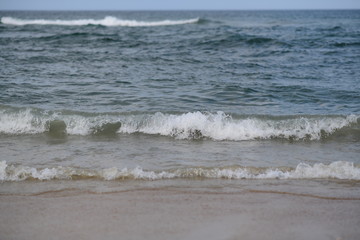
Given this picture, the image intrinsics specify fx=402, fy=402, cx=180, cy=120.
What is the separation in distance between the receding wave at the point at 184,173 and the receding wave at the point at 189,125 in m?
1.82

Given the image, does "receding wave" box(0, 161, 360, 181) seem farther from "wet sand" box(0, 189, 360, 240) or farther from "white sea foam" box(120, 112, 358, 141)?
"white sea foam" box(120, 112, 358, 141)

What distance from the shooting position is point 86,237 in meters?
3.64

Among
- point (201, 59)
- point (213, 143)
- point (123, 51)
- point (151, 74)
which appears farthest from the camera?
point (123, 51)

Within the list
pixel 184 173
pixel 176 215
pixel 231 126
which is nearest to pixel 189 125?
pixel 231 126

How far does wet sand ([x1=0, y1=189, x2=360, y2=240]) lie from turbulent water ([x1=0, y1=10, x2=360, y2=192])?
0.61 metres

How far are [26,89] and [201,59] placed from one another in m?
6.82

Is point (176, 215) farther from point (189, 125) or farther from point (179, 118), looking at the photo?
point (179, 118)

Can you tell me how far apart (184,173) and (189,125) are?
228 centimetres

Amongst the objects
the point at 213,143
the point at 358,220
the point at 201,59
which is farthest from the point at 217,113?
the point at 201,59

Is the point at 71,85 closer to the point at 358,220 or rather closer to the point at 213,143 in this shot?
the point at 213,143

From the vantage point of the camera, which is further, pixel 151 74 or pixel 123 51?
pixel 123 51

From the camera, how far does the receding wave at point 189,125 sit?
7254 mm

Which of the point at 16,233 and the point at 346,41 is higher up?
the point at 346,41

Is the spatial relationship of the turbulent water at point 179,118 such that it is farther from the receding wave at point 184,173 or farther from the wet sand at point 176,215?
the wet sand at point 176,215
